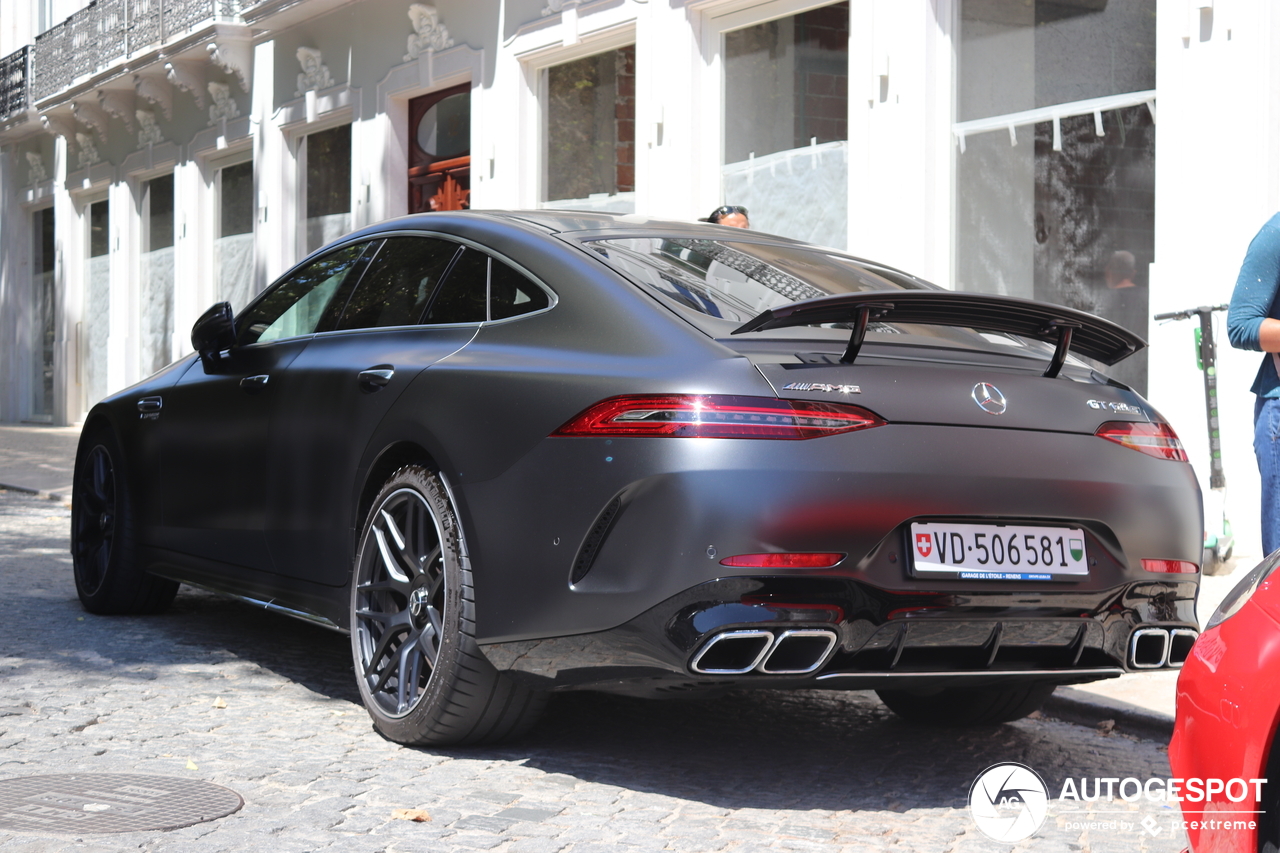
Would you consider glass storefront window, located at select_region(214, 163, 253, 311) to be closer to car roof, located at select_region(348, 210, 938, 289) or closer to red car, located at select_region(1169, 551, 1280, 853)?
car roof, located at select_region(348, 210, 938, 289)

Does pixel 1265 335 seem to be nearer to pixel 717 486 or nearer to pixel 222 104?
pixel 717 486

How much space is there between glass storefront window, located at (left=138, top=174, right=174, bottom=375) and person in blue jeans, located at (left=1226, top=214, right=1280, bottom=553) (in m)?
19.3

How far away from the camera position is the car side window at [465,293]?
447cm

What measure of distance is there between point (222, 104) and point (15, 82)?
9.06m

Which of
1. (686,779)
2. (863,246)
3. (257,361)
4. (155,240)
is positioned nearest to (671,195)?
(863,246)

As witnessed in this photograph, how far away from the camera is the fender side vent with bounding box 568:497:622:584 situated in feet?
11.9

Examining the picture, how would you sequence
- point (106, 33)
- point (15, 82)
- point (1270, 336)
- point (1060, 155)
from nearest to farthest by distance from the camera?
point (1270, 336) < point (1060, 155) < point (106, 33) < point (15, 82)

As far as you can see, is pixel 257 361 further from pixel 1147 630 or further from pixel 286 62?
pixel 286 62

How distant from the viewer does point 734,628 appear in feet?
11.3

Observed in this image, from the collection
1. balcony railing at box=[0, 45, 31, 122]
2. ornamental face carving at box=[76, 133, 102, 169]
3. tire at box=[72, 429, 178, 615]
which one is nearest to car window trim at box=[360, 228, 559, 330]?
tire at box=[72, 429, 178, 615]

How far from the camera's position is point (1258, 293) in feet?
16.5

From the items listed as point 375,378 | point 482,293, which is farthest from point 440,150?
point 482,293

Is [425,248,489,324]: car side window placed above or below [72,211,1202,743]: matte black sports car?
above

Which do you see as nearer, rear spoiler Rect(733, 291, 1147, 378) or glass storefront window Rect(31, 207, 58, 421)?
rear spoiler Rect(733, 291, 1147, 378)
